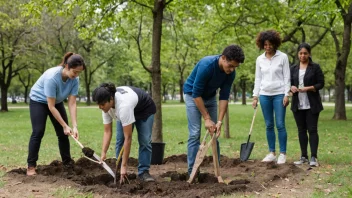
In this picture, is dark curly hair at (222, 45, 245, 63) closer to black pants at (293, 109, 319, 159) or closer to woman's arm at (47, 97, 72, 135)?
black pants at (293, 109, 319, 159)

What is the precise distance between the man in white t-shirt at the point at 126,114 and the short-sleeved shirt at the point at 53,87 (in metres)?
0.88

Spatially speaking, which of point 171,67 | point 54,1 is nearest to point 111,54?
point 171,67

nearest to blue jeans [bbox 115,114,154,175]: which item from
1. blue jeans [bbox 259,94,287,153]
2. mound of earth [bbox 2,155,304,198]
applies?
mound of earth [bbox 2,155,304,198]

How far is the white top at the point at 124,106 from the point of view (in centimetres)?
463

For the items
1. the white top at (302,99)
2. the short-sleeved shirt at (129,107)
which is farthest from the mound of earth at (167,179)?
the white top at (302,99)

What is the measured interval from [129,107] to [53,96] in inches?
53.8

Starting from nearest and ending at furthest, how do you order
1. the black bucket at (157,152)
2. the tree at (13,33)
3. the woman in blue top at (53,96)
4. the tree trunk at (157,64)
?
the woman in blue top at (53,96)
the black bucket at (157,152)
the tree trunk at (157,64)
the tree at (13,33)

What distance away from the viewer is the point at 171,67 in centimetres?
4028

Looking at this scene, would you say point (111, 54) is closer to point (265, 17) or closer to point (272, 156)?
point (265, 17)

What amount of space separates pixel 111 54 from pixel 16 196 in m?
34.5

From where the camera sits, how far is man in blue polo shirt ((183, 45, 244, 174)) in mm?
4719

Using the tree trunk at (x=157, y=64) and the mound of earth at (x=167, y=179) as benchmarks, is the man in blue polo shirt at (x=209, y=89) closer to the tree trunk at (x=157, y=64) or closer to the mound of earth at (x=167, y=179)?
the mound of earth at (x=167, y=179)

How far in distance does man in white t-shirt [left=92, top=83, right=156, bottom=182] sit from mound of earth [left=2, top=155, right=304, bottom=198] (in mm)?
335

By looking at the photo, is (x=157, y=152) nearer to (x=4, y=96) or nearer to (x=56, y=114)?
(x=56, y=114)
